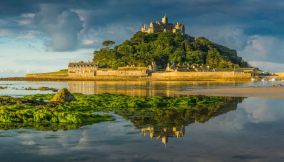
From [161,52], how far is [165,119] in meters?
150

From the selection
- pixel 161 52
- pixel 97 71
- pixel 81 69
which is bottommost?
pixel 97 71

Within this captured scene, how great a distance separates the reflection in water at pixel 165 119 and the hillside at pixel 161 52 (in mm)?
133282

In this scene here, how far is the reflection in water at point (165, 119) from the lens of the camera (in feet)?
56.4

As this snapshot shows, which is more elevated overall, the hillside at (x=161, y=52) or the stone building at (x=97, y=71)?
the hillside at (x=161, y=52)

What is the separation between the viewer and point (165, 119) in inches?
855

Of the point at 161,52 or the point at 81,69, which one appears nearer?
the point at 81,69

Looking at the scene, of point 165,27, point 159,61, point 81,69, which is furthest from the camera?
point 165,27

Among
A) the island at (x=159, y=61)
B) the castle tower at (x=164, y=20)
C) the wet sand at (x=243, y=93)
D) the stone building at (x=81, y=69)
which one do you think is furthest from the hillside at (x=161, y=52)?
the wet sand at (x=243, y=93)

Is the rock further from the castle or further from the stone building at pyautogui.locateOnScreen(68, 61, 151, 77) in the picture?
the castle

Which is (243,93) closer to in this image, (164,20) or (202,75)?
(202,75)

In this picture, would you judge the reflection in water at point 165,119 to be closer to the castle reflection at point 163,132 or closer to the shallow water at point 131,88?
the castle reflection at point 163,132

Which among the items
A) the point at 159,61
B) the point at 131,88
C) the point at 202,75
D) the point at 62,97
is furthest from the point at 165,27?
the point at 62,97

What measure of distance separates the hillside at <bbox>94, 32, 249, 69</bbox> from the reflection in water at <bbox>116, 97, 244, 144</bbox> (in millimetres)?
133282

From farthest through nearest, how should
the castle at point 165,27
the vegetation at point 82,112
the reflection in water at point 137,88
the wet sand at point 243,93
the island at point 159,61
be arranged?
the castle at point 165,27
the island at point 159,61
the reflection in water at point 137,88
the wet sand at point 243,93
the vegetation at point 82,112
